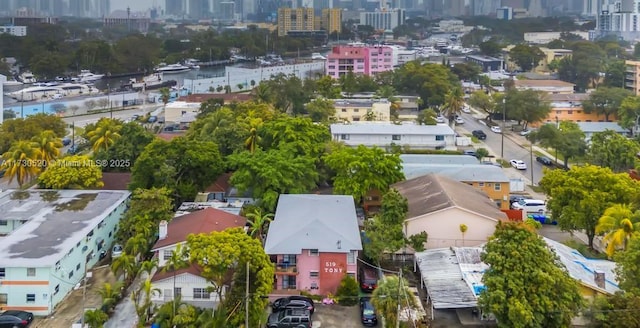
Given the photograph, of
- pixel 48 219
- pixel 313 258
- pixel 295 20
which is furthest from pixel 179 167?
pixel 295 20

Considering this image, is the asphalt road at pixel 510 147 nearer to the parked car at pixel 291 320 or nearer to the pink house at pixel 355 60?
the parked car at pixel 291 320

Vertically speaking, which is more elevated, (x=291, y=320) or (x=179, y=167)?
(x=179, y=167)

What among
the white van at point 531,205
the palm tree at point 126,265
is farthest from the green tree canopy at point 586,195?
the palm tree at point 126,265

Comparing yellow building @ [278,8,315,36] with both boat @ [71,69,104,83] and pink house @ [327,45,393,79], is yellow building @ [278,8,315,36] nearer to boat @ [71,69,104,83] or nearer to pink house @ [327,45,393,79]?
boat @ [71,69,104,83]

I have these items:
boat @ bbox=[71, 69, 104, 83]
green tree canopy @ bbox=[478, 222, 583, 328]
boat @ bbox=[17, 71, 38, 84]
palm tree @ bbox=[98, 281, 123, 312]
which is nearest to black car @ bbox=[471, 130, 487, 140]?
green tree canopy @ bbox=[478, 222, 583, 328]

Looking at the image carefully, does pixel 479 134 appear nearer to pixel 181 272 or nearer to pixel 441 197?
pixel 441 197

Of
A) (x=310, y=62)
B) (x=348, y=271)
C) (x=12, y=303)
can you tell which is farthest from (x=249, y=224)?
(x=310, y=62)
